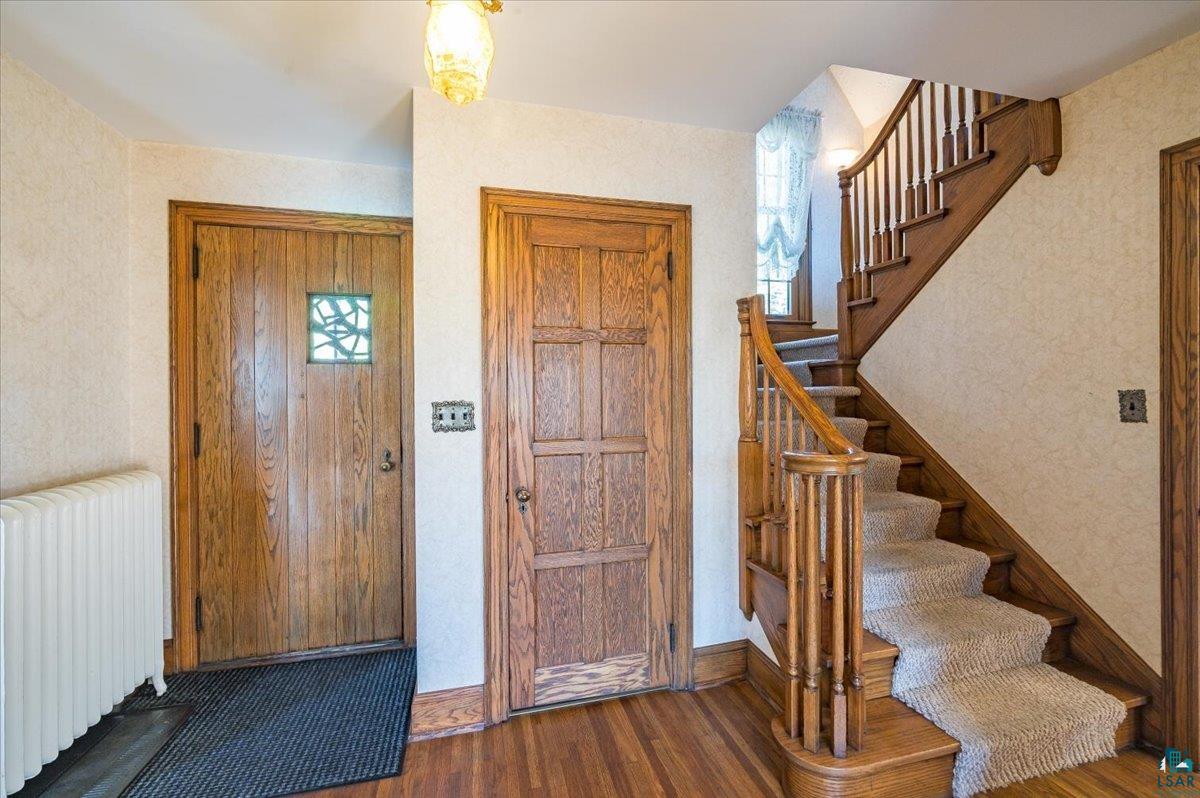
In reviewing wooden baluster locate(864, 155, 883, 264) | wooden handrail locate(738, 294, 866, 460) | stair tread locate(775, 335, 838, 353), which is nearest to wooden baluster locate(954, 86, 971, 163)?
wooden baluster locate(864, 155, 883, 264)

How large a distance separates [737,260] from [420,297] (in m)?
1.42

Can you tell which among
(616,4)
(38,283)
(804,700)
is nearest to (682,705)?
(804,700)

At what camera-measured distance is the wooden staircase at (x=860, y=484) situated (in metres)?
1.67

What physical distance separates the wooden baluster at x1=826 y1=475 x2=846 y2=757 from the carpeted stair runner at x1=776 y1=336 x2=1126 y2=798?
408 millimetres

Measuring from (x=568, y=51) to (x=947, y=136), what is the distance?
2142 mm

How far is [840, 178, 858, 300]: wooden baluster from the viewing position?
337 cm

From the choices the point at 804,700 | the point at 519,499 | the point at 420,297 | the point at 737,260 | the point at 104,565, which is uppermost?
the point at 737,260

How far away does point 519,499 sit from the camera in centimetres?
215

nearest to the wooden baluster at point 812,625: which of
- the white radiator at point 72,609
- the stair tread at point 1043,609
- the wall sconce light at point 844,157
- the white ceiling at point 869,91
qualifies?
the stair tread at point 1043,609

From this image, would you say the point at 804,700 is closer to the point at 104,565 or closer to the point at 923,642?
the point at 923,642

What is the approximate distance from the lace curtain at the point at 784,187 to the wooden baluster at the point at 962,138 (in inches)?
62.1

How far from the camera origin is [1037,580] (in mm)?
2281

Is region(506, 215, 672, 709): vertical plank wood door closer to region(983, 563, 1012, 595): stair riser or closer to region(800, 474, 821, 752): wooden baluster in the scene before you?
region(800, 474, 821, 752): wooden baluster

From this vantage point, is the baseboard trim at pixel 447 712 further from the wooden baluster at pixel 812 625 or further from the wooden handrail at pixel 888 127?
the wooden handrail at pixel 888 127
